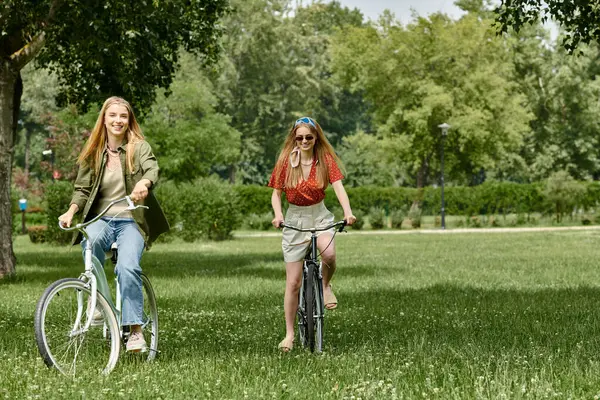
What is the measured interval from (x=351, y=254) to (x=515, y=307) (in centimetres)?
1311

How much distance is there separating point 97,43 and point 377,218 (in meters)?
29.0

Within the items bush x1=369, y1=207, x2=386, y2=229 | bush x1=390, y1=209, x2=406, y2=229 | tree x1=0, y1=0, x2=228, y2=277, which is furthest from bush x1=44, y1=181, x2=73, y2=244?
bush x1=390, y1=209, x2=406, y2=229

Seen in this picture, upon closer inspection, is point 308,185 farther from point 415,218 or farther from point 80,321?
point 415,218

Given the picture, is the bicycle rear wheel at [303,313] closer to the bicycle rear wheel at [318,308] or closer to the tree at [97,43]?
the bicycle rear wheel at [318,308]

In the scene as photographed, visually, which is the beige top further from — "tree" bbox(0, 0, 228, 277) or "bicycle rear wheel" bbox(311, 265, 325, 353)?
"tree" bbox(0, 0, 228, 277)

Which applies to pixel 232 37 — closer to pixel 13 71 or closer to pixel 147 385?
pixel 13 71

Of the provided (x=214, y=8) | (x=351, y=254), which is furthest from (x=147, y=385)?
(x=351, y=254)

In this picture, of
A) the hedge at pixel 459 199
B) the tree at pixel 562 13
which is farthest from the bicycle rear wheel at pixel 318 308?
the hedge at pixel 459 199

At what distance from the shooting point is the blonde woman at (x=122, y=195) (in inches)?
249

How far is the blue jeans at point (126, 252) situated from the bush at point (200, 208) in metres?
25.4

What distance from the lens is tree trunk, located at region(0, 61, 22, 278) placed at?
15.4 metres

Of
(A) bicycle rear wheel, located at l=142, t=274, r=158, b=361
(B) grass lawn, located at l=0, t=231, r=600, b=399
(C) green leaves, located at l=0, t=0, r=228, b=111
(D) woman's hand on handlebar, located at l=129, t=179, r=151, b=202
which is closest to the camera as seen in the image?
(B) grass lawn, located at l=0, t=231, r=600, b=399

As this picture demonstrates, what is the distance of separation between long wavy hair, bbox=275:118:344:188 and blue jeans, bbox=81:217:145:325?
143 centimetres

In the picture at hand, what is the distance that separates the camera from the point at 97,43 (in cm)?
1512
